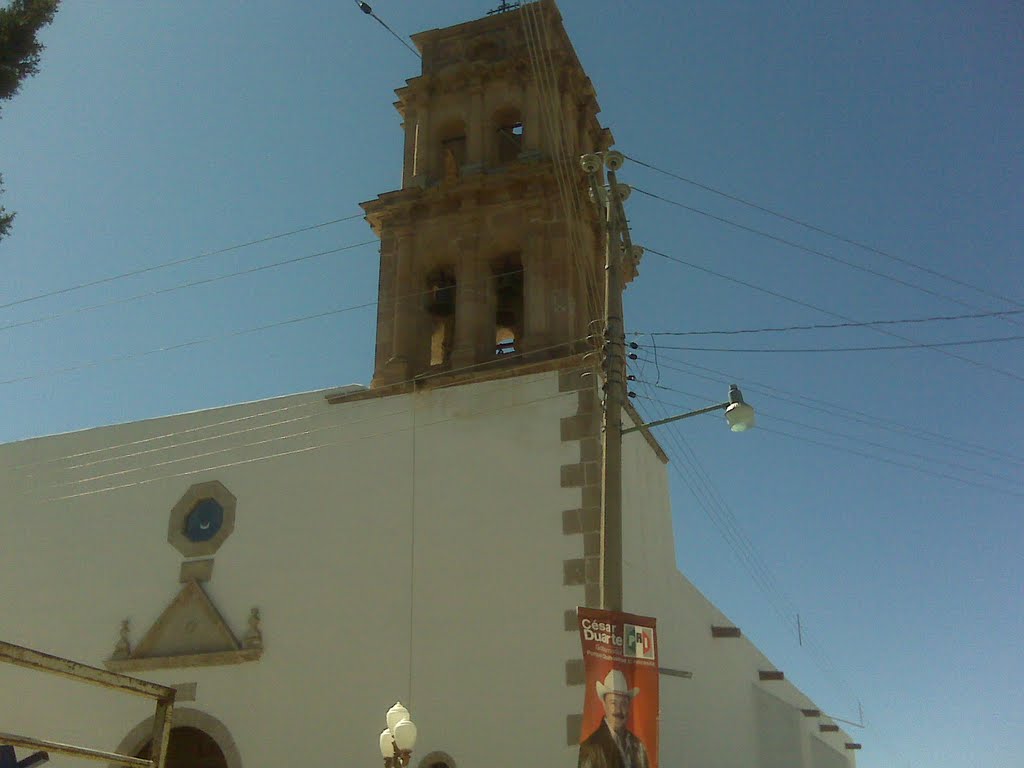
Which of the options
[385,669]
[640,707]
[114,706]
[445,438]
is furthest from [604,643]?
[114,706]

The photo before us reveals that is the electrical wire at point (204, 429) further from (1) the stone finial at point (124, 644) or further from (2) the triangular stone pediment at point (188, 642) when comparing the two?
(1) the stone finial at point (124, 644)

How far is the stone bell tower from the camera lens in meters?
16.8

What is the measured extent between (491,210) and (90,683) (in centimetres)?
1360

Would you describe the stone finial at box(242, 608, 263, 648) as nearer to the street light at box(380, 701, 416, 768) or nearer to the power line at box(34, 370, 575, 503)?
the power line at box(34, 370, 575, 503)

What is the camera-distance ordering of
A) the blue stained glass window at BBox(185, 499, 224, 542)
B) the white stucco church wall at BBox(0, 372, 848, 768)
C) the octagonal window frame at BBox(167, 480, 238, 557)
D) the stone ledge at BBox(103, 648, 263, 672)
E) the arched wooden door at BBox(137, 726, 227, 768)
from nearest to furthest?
the white stucco church wall at BBox(0, 372, 848, 768), the stone ledge at BBox(103, 648, 263, 672), the arched wooden door at BBox(137, 726, 227, 768), the octagonal window frame at BBox(167, 480, 238, 557), the blue stained glass window at BBox(185, 499, 224, 542)

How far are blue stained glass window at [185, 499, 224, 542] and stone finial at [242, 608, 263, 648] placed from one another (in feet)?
5.62

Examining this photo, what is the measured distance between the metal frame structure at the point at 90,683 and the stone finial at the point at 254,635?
32.6 feet

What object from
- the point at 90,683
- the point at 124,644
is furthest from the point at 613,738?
the point at 124,644

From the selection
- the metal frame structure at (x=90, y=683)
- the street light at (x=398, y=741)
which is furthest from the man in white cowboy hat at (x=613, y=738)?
the metal frame structure at (x=90, y=683)

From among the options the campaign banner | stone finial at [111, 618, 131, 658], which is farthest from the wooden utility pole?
stone finial at [111, 618, 131, 658]

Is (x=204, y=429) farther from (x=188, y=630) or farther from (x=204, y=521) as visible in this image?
(x=188, y=630)

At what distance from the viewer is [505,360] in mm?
16172

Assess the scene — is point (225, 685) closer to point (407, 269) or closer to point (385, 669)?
point (385, 669)

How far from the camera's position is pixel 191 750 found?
1538 centimetres
